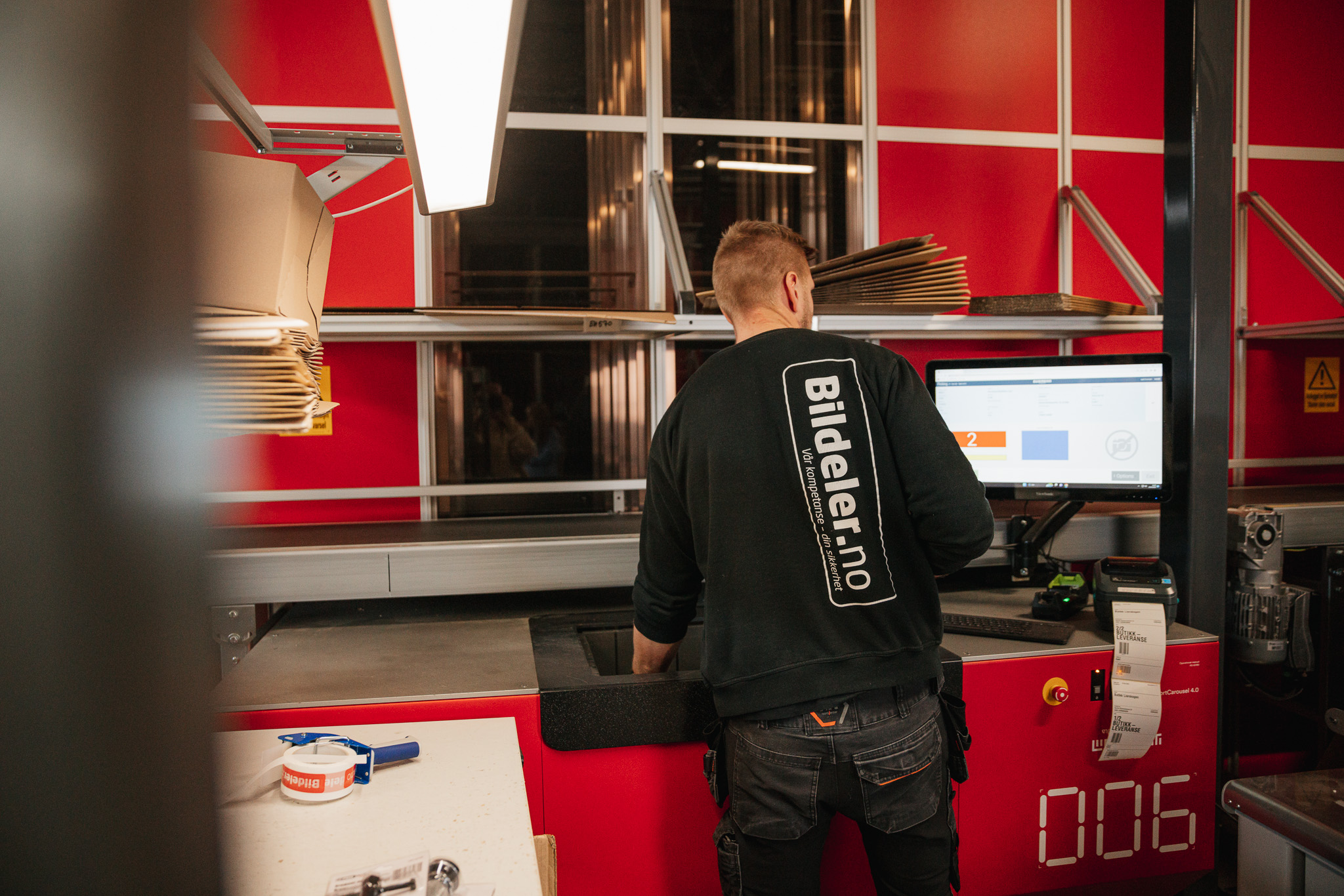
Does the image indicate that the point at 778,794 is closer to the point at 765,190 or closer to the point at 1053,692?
the point at 1053,692

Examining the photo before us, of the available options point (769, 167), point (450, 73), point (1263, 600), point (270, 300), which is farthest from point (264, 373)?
point (1263, 600)

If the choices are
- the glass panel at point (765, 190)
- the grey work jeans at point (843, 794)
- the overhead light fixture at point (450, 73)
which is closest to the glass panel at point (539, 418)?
the glass panel at point (765, 190)

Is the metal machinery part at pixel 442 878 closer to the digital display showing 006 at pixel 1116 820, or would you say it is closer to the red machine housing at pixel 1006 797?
the red machine housing at pixel 1006 797

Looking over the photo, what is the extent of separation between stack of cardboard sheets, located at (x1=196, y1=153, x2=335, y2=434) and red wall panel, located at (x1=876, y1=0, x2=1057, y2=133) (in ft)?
7.72

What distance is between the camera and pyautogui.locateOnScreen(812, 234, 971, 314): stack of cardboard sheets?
7.30 ft

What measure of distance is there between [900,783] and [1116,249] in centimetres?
201

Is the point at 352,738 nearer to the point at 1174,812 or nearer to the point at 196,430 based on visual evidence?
the point at 196,430

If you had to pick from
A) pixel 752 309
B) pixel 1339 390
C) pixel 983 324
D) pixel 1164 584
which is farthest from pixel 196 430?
pixel 1339 390

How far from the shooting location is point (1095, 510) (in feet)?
8.00

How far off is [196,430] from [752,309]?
4.98 feet

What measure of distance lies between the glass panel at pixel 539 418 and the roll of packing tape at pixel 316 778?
4.75ft

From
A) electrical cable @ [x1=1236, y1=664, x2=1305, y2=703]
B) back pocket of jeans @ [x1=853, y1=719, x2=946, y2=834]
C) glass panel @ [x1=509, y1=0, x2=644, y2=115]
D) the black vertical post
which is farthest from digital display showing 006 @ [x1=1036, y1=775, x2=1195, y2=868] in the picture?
glass panel @ [x1=509, y1=0, x2=644, y2=115]

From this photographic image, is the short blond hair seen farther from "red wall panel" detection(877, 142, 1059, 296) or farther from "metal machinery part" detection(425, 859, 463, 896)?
"red wall panel" detection(877, 142, 1059, 296)

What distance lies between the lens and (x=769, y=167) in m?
2.83
